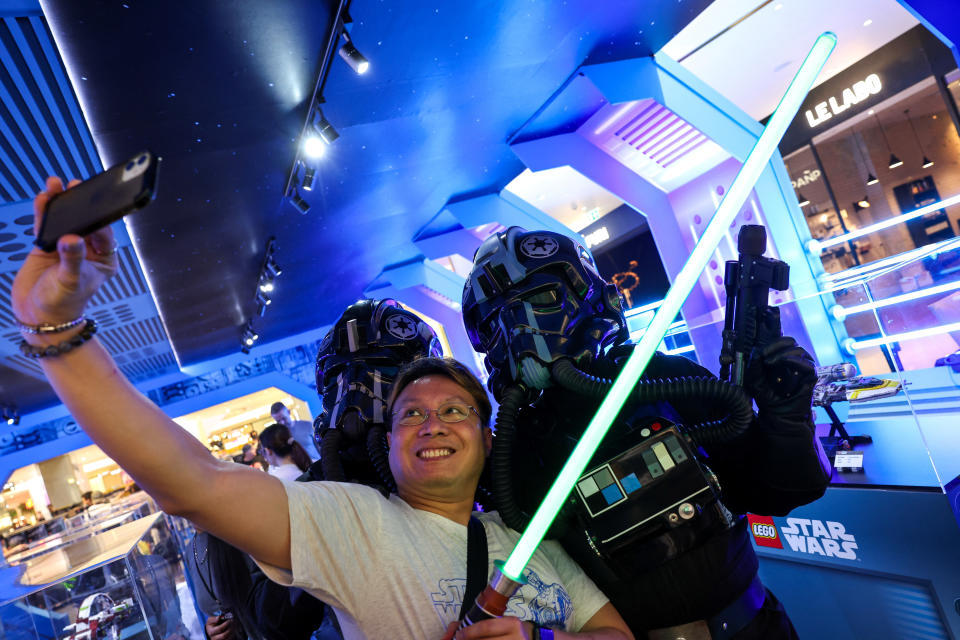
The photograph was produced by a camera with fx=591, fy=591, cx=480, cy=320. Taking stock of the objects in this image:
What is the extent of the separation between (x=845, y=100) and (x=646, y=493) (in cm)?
870

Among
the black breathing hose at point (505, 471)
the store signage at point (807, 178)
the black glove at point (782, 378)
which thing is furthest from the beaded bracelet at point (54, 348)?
the store signage at point (807, 178)

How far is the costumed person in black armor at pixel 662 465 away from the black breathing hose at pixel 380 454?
463mm

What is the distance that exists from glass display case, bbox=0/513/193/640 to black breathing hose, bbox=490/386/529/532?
2.54 m

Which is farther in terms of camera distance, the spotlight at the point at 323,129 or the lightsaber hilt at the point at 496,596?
the spotlight at the point at 323,129

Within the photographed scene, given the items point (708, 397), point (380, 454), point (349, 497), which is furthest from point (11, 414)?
point (708, 397)

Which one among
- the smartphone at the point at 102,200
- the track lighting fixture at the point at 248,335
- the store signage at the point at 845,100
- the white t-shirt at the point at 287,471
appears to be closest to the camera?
the smartphone at the point at 102,200

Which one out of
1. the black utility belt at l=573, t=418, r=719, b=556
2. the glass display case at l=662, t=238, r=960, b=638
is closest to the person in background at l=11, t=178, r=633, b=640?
the black utility belt at l=573, t=418, r=719, b=556

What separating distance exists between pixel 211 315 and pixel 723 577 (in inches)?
320

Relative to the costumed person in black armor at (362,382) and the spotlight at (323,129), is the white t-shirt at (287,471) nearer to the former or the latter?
the costumed person in black armor at (362,382)

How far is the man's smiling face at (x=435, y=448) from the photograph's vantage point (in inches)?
50.3

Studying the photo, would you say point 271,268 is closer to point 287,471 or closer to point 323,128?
point 323,128

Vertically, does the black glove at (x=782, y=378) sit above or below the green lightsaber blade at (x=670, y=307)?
below

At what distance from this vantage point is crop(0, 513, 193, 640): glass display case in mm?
2734

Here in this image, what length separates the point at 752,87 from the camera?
7.18 metres
